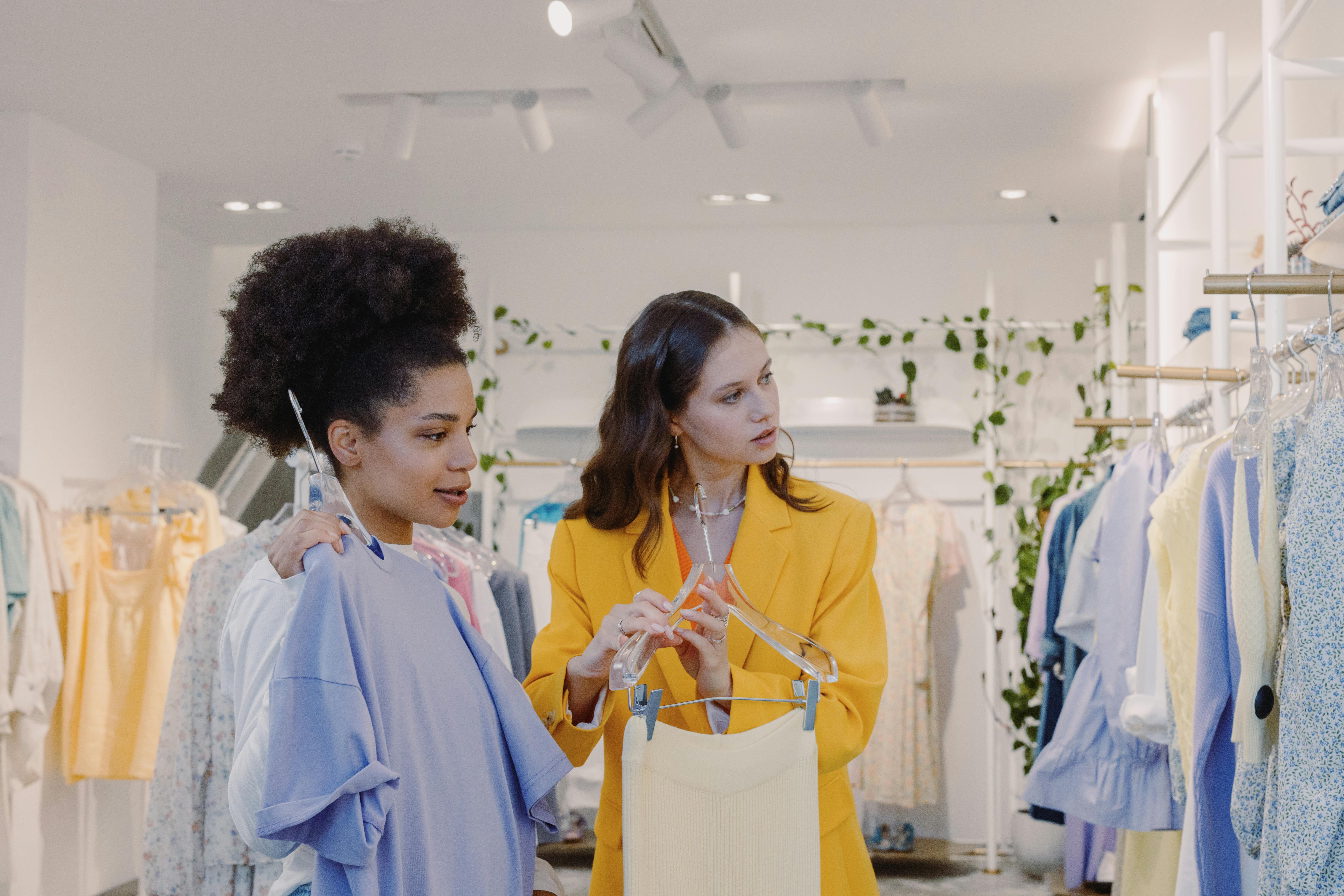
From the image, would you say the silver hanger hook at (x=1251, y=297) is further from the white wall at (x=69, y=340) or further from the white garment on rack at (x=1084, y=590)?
the white wall at (x=69, y=340)

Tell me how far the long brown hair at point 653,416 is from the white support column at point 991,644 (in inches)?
140

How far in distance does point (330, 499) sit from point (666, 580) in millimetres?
510

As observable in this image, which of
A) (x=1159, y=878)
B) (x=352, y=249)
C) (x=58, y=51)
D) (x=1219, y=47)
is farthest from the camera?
(x=58, y=51)

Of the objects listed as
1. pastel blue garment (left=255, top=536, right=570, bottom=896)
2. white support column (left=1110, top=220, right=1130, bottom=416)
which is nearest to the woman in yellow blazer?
pastel blue garment (left=255, top=536, right=570, bottom=896)

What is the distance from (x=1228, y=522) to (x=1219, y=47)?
1316mm

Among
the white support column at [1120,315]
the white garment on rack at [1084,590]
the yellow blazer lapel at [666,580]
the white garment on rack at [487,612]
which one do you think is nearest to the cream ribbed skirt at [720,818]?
the yellow blazer lapel at [666,580]

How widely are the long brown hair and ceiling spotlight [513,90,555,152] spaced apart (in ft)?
7.14

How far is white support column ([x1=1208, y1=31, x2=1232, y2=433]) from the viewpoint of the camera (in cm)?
244

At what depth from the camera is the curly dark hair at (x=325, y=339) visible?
4.48ft

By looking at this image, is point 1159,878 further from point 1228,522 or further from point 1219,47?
point 1219,47

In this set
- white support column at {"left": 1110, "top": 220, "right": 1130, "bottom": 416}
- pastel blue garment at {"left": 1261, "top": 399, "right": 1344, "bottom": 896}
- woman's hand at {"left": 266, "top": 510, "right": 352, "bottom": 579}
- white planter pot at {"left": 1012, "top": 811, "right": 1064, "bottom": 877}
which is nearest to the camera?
woman's hand at {"left": 266, "top": 510, "right": 352, "bottom": 579}

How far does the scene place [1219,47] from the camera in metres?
2.62

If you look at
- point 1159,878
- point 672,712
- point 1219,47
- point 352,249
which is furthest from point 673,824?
point 1219,47

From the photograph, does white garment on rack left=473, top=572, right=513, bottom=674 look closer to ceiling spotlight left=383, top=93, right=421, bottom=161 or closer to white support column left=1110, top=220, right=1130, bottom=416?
ceiling spotlight left=383, top=93, right=421, bottom=161
